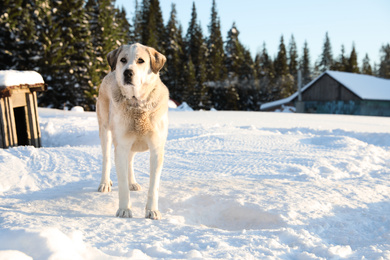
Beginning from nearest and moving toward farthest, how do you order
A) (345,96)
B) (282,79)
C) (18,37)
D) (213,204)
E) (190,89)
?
(213,204) → (18,37) → (345,96) → (190,89) → (282,79)

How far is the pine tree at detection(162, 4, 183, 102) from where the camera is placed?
55.4 metres

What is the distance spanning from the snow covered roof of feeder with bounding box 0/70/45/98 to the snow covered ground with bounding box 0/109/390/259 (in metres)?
2.44

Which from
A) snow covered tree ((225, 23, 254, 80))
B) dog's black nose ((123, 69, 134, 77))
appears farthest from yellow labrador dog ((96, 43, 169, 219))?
snow covered tree ((225, 23, 254, 80))

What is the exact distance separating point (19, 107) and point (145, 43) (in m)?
53.6

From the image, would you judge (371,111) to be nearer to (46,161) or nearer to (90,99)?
(90,99)

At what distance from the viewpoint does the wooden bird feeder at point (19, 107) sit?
8484mm

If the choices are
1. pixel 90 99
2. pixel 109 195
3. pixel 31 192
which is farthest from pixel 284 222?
pixel 90 99

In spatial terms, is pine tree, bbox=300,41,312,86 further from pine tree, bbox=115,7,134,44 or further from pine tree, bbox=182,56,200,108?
pine tree, bbox=115,7,134,44

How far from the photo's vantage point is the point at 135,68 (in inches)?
133

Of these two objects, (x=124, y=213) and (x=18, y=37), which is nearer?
(x=124, y=213)

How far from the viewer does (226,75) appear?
60281 millimetres

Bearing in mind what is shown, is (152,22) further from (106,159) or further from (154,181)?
(154,181)

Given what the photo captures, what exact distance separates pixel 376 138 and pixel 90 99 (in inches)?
Result: 859

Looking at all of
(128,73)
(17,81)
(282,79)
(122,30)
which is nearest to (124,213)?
(128,73)
